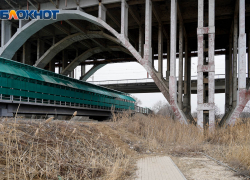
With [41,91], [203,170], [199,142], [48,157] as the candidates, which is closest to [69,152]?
[48,157]

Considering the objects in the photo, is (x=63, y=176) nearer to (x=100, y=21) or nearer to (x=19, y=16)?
(x=100, y=21)

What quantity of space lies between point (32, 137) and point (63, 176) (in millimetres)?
1478

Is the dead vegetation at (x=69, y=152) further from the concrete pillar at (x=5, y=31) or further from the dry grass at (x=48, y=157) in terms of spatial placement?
the concrete pillar at (x=5, y=31)

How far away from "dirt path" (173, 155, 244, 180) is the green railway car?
668cm

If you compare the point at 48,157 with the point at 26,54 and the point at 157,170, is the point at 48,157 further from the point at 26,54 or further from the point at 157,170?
the point at 26,54

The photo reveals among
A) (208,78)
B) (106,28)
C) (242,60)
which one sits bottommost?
(208,78)

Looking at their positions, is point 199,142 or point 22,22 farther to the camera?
point 22,22

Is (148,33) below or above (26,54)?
below

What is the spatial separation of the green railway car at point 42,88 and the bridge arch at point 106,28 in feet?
11.0

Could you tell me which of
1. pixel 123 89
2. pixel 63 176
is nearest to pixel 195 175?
pixel 63 176

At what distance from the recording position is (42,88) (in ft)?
47.4

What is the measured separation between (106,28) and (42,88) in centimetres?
593

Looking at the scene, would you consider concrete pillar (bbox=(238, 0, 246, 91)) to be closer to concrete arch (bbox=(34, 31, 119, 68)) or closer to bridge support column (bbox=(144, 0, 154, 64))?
bridge support column (bbox=(144, 0, 154, 64))

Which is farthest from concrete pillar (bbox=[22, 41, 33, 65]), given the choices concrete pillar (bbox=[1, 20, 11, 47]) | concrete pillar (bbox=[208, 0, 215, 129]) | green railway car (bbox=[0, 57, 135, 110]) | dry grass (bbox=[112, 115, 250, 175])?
concrete pillar (bbox=[208, 0, 215, 129])
